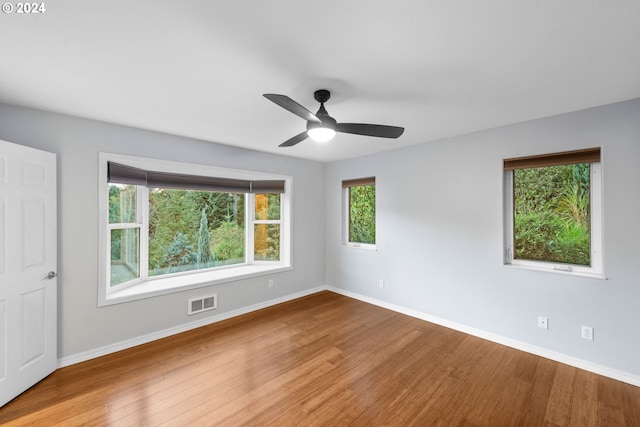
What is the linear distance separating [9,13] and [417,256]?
160 inches

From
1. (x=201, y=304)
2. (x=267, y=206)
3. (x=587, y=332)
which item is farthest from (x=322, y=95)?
(x=587, y=332)

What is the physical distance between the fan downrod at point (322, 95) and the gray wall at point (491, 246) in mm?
2055

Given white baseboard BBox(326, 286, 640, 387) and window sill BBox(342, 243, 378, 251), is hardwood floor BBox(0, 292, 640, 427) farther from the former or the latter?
window sill BBox(342, 243, 378, 251)

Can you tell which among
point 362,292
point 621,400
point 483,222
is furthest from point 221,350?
point 621,400

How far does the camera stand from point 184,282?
338cm

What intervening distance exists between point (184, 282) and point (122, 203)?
1196 millimetres

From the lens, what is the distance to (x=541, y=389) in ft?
7.12

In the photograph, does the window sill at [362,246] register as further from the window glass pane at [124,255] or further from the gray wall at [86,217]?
the window glass pane at [124,255]

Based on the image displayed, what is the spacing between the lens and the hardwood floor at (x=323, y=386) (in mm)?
1865

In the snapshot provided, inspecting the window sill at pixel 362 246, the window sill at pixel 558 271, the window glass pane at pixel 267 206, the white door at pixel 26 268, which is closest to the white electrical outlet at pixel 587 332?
the window sill at pixel 558 271

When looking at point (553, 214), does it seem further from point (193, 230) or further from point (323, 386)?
point (193, 230)

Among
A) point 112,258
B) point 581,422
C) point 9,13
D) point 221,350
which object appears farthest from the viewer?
point 112,258

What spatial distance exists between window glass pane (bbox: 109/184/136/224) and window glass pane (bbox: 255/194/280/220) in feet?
5.61

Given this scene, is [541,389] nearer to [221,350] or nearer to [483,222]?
[483,222]
